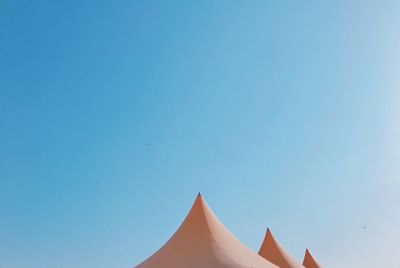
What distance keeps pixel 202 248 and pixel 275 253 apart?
8.18 meters

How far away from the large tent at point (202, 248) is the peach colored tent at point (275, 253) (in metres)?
5.85

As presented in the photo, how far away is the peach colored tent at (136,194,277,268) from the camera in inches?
516

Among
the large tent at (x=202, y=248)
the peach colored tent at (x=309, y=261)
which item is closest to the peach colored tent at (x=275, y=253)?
the peach colored tent at (x=309, y=261)

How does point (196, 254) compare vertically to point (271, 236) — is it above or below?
below

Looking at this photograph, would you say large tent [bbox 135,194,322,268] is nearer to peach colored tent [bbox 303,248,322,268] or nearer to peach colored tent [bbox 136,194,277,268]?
peach colored tent [bbox 136,194,277,268]

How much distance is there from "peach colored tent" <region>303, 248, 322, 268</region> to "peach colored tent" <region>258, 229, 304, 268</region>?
4.43m

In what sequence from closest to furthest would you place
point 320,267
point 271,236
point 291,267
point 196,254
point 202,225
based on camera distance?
1. point 196,254
2. point 202,225
3. point 291,267
4. point 271,236
5. point 320,267

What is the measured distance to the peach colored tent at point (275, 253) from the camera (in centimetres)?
2009

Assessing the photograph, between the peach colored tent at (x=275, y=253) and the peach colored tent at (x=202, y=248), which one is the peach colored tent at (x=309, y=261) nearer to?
the peach colored tent at (x=275, y=253)

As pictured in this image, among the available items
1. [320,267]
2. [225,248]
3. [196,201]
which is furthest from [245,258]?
[320,267]

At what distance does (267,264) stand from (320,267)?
472 inches

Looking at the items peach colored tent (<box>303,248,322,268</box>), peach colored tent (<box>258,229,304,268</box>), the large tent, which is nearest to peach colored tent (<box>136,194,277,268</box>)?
the large tent

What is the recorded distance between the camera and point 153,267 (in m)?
13.6

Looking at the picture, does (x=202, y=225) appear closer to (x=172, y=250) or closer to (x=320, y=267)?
(x=172, y=250)
